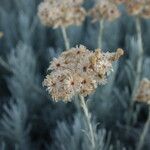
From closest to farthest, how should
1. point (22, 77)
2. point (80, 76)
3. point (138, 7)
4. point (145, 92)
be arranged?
point (80, 76) < point (145, 92) < point (138, 7) < point (22, 77)

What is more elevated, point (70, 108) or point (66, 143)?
point (70, 108)

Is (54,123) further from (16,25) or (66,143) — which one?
(16,25)

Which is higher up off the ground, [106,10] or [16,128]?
[106,10]

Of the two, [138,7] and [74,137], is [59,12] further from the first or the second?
[74,137]

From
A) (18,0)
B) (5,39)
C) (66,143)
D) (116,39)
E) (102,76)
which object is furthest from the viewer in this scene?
(18,0)

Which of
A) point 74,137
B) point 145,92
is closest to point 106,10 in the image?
point 145,92

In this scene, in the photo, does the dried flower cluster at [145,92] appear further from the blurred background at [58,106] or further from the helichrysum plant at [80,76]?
the helichrysum plant at [80,76]

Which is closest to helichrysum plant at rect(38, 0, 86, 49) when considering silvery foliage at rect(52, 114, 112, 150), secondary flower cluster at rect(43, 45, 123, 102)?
silvery foliage at rect(52, 114, 112, 150)

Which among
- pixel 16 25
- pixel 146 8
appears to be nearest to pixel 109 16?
pixel 146 8
